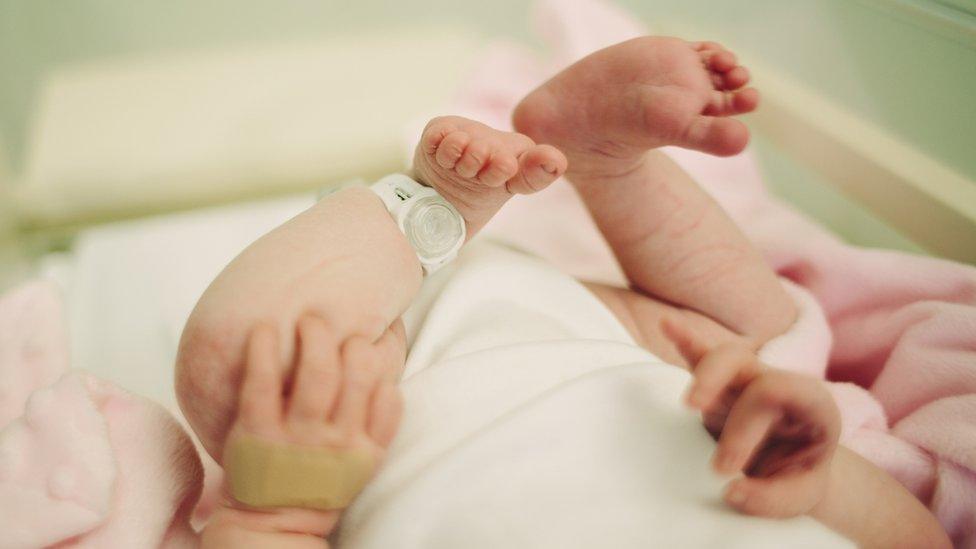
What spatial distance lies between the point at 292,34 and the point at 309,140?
35 centimetres

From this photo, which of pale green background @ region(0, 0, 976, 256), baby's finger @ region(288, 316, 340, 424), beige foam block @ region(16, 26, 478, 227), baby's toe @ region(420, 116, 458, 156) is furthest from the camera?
beige foam block @ region(16, 26, 478, 227)

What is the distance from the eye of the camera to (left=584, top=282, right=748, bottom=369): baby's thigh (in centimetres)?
70

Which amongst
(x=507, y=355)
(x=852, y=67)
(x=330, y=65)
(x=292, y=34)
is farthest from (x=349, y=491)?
(x=292, y=34)

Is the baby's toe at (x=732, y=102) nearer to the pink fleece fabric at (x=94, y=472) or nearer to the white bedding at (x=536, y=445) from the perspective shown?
the white bedding at (x=536, y=445)

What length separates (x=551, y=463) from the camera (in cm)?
50

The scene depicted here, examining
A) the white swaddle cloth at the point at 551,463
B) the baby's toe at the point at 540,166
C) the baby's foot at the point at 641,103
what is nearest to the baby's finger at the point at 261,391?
the white swaddle cloth at the point at 551,463

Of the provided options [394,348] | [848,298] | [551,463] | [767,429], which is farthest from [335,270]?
[848,298]

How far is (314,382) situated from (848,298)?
26.1 inches

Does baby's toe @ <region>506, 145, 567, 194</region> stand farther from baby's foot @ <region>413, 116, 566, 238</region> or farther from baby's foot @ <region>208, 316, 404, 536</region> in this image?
baby's foot @ <region>208, 316, 404, 536</region>

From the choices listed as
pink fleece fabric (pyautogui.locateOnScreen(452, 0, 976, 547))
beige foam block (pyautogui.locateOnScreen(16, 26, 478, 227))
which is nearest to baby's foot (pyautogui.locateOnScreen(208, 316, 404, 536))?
pink fleece fabric (pyautogui.locateOnScreen(452, 0, 976, 547))

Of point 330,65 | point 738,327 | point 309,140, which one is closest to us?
point 738,327

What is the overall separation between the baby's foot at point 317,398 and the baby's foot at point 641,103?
315 mm

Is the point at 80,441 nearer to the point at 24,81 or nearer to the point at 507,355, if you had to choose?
the point at 507,355

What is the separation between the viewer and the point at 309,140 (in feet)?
3.87
